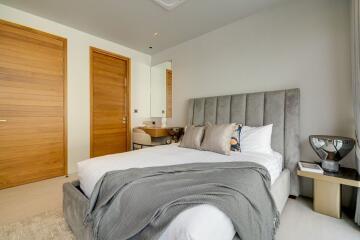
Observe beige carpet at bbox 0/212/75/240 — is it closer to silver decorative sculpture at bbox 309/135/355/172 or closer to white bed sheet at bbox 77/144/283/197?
white bed sheet at bbox 77/144/283/197

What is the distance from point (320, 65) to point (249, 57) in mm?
924

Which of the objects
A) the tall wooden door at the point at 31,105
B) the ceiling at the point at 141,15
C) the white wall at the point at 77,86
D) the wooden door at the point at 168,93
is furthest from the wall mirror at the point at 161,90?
the tall wooden door at the point at 31,105

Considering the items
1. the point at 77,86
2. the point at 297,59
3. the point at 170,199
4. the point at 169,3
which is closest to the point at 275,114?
the point at 297,59

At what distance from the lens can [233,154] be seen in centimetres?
207

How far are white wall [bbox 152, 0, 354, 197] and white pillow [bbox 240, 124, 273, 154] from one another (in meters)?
0.50

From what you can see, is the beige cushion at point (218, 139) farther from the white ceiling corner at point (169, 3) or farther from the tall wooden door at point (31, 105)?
the tall wooden door at point (31, 105)

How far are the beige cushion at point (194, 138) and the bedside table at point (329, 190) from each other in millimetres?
1179

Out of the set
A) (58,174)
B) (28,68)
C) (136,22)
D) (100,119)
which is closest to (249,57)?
(136,22)

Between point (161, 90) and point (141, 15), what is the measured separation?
1776 millimetres

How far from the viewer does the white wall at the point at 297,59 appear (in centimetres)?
201

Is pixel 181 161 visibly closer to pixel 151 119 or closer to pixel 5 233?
pixel 5 233

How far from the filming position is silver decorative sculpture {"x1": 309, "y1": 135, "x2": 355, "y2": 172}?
1.78 m

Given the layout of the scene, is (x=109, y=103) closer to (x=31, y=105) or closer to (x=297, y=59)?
(x=31, y=105)

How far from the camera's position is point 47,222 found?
172 centimetres
